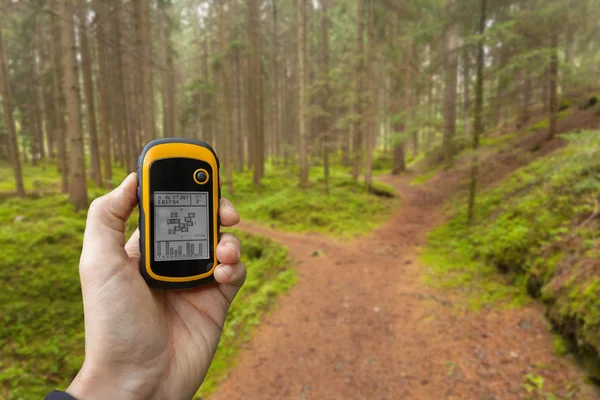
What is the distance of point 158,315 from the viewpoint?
Answer: 181cm


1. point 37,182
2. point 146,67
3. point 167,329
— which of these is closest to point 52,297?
point 167,329

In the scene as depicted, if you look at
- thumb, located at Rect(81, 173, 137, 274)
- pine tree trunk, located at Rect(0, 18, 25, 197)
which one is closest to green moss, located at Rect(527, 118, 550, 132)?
thumb, located at Rect(81, 173, 137, 274)

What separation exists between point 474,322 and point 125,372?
5291mm

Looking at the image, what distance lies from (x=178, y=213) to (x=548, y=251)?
20.0ft

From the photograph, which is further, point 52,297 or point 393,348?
point 52,297

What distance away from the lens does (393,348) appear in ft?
15.9

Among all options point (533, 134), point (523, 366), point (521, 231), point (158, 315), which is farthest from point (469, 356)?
point (533, 134)

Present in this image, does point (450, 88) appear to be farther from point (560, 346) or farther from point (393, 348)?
point (393, 348)

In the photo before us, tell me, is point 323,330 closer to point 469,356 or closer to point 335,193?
point 469,356

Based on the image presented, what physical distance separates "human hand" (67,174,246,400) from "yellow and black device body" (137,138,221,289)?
10 cm

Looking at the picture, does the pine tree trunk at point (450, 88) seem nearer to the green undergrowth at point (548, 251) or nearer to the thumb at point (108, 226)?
the green undergrowth at point (548, 251)

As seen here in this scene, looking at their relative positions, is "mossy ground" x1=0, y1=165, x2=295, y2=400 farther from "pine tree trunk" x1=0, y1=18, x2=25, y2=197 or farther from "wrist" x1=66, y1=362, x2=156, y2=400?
"pine tree trunk" x1=0, y1=18, x2=25, y2=197

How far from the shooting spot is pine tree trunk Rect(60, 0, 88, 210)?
836 cm

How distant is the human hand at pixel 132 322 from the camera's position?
61.0 inches
